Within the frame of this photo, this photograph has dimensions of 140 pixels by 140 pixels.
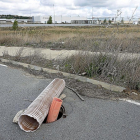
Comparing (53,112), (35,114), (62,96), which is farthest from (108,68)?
(35,114)

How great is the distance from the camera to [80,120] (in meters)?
3.49

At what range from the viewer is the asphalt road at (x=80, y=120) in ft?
10.0

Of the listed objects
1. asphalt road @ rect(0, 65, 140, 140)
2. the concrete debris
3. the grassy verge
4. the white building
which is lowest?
asphalt road @ rect(0, 65, 140, 140)

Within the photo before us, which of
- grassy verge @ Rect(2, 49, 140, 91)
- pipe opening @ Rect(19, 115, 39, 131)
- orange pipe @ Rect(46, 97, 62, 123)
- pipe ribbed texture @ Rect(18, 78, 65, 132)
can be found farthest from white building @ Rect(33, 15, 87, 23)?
pipe opening @ Rect(19, 115, 39, 131)

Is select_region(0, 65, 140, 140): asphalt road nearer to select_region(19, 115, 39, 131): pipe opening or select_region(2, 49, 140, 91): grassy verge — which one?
select_region(19, 115, 39, 131): pipe opening

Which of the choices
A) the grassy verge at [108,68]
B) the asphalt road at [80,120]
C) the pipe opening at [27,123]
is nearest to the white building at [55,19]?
the grassy verge at [108,68]

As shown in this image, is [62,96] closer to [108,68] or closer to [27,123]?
[27,123]

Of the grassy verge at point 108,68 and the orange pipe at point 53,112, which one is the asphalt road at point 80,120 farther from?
the grassy verge at point 108,68

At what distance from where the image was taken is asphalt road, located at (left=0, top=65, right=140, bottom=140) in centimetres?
305

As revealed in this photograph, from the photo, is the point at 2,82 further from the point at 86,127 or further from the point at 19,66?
the point at 86,127

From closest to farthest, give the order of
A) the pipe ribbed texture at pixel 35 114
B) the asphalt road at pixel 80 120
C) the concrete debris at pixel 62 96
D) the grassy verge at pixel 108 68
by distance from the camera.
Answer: the asphalt road at pixel 80 120
the pipe ribbed texture at pixel 35 114
the concrete debris at pixel 62 96
the grassy verge at pixel 108 68

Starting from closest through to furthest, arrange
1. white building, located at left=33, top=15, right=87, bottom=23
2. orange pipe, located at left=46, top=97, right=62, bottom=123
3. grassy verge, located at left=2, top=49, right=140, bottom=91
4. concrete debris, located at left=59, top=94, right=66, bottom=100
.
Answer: orange pipe, located at left=46, top=97, right=62, bottom=123 < concrete debris, located at left=59, top=94, right=66, bottom=100 < grassy verge, located at left=2, top=49, right=140, bottom=91 < white building, located at left=33, top=15, right=87, bottom=23

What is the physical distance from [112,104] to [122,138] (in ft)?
3.99

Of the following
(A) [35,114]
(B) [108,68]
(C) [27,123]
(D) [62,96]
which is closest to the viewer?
(A) [35,114]
